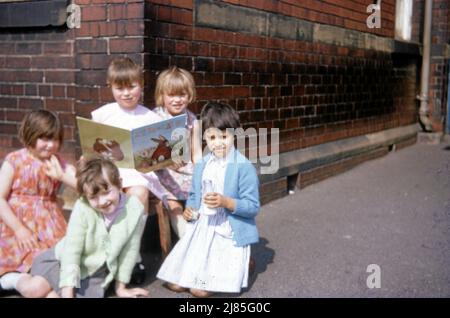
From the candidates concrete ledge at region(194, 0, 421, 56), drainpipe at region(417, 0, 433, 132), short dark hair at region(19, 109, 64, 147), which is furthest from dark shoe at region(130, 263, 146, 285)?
drainpipe at region(417, 0, 433, 132)

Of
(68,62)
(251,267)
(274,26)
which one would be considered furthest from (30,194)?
(274,26)

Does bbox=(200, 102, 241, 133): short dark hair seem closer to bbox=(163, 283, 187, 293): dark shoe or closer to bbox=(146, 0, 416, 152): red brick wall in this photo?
bbox=(146, 0, 416, 152): red brick wall

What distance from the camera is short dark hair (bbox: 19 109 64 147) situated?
3.40 metres

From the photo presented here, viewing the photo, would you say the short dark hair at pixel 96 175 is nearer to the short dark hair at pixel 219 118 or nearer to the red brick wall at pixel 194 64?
the short dark hair at pixel 219 118

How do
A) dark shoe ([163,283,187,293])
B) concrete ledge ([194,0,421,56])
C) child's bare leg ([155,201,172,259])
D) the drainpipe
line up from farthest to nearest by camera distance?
the drainpipe → concrete ledge ([194,0,421,56]) → child's bare leg ([155,201,172,259]) → dark shoe ([163,283,187,293])

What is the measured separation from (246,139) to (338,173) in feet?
8.06

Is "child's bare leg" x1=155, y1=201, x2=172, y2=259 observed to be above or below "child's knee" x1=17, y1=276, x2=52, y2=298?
above

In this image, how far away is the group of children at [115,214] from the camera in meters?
3.22

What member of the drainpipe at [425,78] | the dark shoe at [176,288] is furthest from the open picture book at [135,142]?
the drainpipe at [425,78]

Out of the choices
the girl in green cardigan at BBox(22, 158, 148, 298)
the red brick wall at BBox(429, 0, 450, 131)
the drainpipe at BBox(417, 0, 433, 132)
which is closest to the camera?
the girl in green cardigan at BBox(22, 158, 148, 298)

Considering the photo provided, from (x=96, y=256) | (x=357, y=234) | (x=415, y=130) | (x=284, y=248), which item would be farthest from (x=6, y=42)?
(x=415, y=130)

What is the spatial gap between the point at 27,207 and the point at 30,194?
0.08 meters

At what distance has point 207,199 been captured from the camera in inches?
132

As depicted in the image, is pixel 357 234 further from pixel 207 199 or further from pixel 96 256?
pixel 96 256
